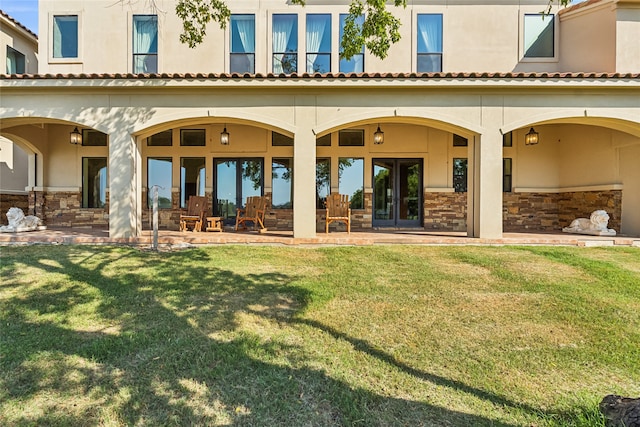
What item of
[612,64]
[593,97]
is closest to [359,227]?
[593,97]

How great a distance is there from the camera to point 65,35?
35.3 feet

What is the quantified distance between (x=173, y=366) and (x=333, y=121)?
6435 millimetres

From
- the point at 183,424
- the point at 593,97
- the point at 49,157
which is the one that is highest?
the point at 593,97

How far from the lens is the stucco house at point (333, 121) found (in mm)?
7914

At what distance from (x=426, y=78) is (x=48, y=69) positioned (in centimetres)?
1174

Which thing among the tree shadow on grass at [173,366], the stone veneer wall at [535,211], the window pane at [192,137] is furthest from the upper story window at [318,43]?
the tree shadow on grass at [173,366]

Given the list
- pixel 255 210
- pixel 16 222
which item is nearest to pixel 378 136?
pixel 255 210

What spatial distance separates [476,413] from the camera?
7.47ft

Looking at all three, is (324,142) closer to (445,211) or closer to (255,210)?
(255,210)

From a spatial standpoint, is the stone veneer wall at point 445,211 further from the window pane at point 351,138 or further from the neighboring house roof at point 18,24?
the neighboring house roof at point 18,24

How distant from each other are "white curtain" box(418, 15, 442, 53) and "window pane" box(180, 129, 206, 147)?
8.10 m

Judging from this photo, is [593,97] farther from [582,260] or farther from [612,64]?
[582,260]

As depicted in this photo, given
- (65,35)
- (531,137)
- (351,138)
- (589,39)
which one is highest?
(65,35)

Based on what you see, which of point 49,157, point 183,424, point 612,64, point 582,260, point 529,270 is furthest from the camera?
point 49,157
